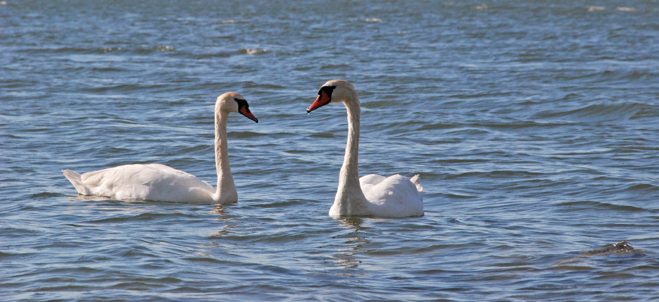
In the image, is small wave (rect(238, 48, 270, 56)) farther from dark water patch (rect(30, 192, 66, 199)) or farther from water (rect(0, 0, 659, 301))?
dark water patch (rect(30, 192, 66, 199))

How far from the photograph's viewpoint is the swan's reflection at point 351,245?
7062 millimetres

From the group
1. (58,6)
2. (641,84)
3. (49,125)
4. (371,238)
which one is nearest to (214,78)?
(49,125)

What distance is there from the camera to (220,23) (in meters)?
36.2

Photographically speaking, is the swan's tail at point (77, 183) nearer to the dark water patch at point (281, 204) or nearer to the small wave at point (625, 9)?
the dark water patch at point (281, 204)

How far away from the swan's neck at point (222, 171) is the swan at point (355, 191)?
3.82ft

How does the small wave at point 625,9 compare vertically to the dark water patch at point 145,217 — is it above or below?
above

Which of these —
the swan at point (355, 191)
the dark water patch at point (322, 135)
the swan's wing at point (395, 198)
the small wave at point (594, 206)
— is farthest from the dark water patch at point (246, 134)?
the small wave at point (594, 206)

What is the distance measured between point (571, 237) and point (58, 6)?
42.1 meters

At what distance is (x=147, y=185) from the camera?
928cm

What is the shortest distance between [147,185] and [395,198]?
2.60 m

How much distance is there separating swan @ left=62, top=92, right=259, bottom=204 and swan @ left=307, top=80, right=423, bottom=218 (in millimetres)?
988

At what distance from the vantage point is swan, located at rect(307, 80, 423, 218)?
854 centimetres

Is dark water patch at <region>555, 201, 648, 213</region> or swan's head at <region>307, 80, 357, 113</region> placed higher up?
swan's head at <region>307, 80, 357, 113</region>

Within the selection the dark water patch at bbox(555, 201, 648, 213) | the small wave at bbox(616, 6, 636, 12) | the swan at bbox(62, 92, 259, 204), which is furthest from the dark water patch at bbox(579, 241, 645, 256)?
the small wave at bbox(616, 6, 636, 12)
